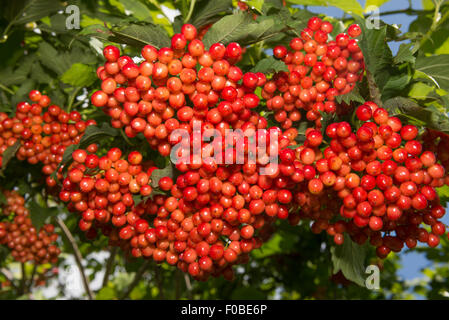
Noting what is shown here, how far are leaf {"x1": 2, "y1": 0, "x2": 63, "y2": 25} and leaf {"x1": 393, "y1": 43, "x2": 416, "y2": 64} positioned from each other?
1.79 m

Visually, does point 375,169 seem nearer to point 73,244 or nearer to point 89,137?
point 89,137

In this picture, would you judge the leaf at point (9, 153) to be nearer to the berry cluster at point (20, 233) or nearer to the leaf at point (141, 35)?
the berry cluster at point (20, 233)

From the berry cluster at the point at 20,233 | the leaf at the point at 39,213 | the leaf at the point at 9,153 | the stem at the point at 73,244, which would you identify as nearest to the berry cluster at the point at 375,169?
the leaf at the point at 9,153

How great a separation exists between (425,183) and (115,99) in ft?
3.65

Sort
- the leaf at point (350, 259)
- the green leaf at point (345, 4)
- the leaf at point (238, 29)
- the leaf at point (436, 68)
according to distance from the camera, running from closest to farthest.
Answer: the leaf at point (238, 29), the leaf at point (436, 68), the leaf at point (350, 259), the green leaf at point (345, 4)

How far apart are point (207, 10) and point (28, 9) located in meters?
1.17

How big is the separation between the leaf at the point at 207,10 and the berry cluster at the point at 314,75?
332 millimetres

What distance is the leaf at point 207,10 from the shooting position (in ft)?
5.30

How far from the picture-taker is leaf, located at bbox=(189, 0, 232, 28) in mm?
1614

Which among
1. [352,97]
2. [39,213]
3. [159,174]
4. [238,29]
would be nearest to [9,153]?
[39,213]

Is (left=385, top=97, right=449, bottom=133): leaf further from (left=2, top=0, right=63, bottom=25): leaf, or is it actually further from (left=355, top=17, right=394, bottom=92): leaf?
(left=2, top=0, right=63, bottom=25): leaf

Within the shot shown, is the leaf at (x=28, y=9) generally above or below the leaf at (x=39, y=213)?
above

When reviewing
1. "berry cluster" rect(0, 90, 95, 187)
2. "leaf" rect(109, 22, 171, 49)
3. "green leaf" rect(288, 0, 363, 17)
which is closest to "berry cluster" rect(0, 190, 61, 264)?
"berry cluster" rect(0, 90, 95, 187)

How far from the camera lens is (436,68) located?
5.00 ft
